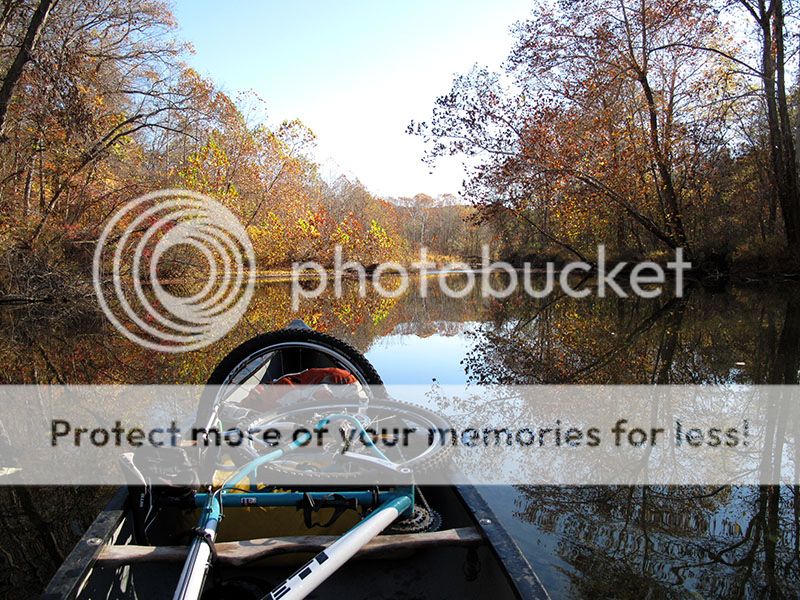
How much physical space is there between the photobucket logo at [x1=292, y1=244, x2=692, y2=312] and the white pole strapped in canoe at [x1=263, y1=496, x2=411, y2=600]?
12098 mm

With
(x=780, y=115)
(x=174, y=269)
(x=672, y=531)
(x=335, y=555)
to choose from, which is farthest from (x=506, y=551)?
(x=174, y=269)

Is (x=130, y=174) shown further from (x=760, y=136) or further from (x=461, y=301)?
(x=760, y=136)

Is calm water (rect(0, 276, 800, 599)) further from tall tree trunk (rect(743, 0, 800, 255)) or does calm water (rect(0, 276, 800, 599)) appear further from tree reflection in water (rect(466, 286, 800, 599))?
tall tree trunk (rect(743, 0, 800, 255))

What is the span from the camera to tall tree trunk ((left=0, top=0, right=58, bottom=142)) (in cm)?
1294

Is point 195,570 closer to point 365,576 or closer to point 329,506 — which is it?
point 329,506

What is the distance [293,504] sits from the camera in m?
2.38

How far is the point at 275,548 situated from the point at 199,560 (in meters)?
0.47

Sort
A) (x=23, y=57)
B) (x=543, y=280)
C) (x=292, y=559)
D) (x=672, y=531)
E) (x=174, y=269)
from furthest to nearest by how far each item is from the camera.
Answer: (x=543, y=280), (x=174, y=269), (x=23, y=57), (x=672, y=531), (x=292, y=559)

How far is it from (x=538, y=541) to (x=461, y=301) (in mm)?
15455

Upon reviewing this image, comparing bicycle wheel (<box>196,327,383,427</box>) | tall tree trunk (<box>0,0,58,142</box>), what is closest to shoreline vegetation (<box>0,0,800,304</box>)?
tall tree trunk (<box>0,0,58,142</box>)

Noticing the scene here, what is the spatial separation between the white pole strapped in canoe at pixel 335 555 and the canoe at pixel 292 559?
115 mm

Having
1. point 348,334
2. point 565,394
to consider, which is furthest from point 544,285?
point 565,394

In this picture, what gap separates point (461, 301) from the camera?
18453 millimetres

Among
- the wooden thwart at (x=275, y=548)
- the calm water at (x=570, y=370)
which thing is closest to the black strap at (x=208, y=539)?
the wooden thwart at (x=275, y=548)
